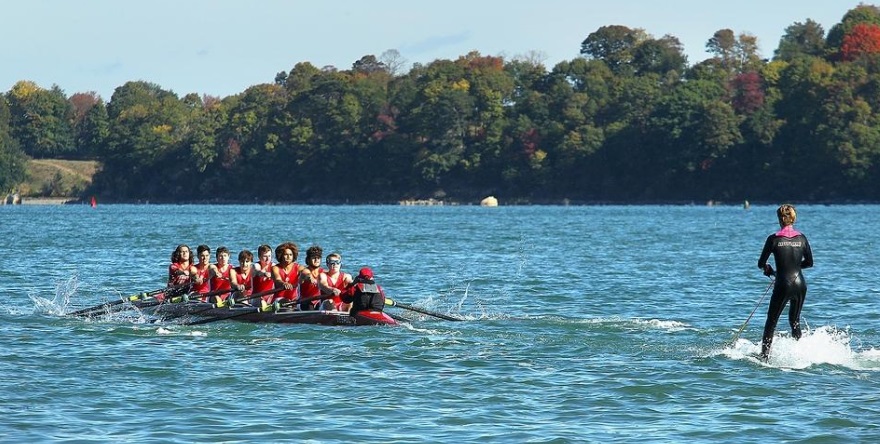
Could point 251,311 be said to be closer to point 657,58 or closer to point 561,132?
point 561,132

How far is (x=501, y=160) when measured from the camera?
167750 millimetres

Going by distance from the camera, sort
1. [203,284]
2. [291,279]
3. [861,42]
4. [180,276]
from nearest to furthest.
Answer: [291,279] < [203,284] < [180,276] < [861,42]

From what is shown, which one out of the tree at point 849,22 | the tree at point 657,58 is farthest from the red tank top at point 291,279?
the tree at point 657,58

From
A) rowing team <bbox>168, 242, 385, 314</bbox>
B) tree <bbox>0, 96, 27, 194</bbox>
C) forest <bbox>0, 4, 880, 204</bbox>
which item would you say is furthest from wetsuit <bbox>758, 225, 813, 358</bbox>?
tree <bbox>0, 96, 27, 194</bbox>

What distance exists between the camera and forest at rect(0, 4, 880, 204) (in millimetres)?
143625

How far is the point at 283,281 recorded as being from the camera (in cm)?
2608

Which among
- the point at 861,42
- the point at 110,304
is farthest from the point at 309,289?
the point at 861,42

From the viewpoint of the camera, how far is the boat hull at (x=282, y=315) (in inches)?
995

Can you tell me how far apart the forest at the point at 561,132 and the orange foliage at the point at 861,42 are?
0.18 meters

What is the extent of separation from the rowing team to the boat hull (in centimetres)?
17

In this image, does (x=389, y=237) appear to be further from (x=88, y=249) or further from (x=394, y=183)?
(x=394, y=183)

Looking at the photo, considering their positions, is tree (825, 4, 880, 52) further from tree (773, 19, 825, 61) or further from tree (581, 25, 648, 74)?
tree (581, 25, 648, 74)

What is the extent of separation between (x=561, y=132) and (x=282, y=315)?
5524 inches

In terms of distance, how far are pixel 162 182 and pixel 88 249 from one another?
464 ft
